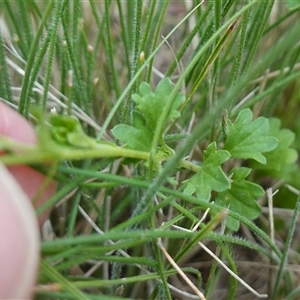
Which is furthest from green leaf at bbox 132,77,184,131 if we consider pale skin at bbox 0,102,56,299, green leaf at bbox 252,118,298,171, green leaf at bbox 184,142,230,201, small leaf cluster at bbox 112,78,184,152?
green leaf at bbox 252,118,298,171

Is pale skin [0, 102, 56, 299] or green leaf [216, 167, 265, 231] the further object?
green leaf [216, 167, 265, 231]

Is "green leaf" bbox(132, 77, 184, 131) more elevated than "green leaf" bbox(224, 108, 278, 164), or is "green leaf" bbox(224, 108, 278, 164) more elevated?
"green leaf" bbox(132, 77, 184, 131)

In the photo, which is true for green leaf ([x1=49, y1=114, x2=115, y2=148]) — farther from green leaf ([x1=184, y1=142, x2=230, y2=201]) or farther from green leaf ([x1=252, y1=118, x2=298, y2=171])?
green leaf ([x1=252, y1=118, x2=298, y2=171])

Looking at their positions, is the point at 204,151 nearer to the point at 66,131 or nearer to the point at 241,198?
the point at 241,198

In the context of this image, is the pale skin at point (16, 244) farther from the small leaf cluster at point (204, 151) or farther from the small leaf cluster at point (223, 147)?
the small leaf cluster at point (223, 147)

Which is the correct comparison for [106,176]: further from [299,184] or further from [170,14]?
[170,14]

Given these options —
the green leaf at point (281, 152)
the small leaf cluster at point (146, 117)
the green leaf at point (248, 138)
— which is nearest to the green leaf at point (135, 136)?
the small leaf cluster at point (146, 117)
